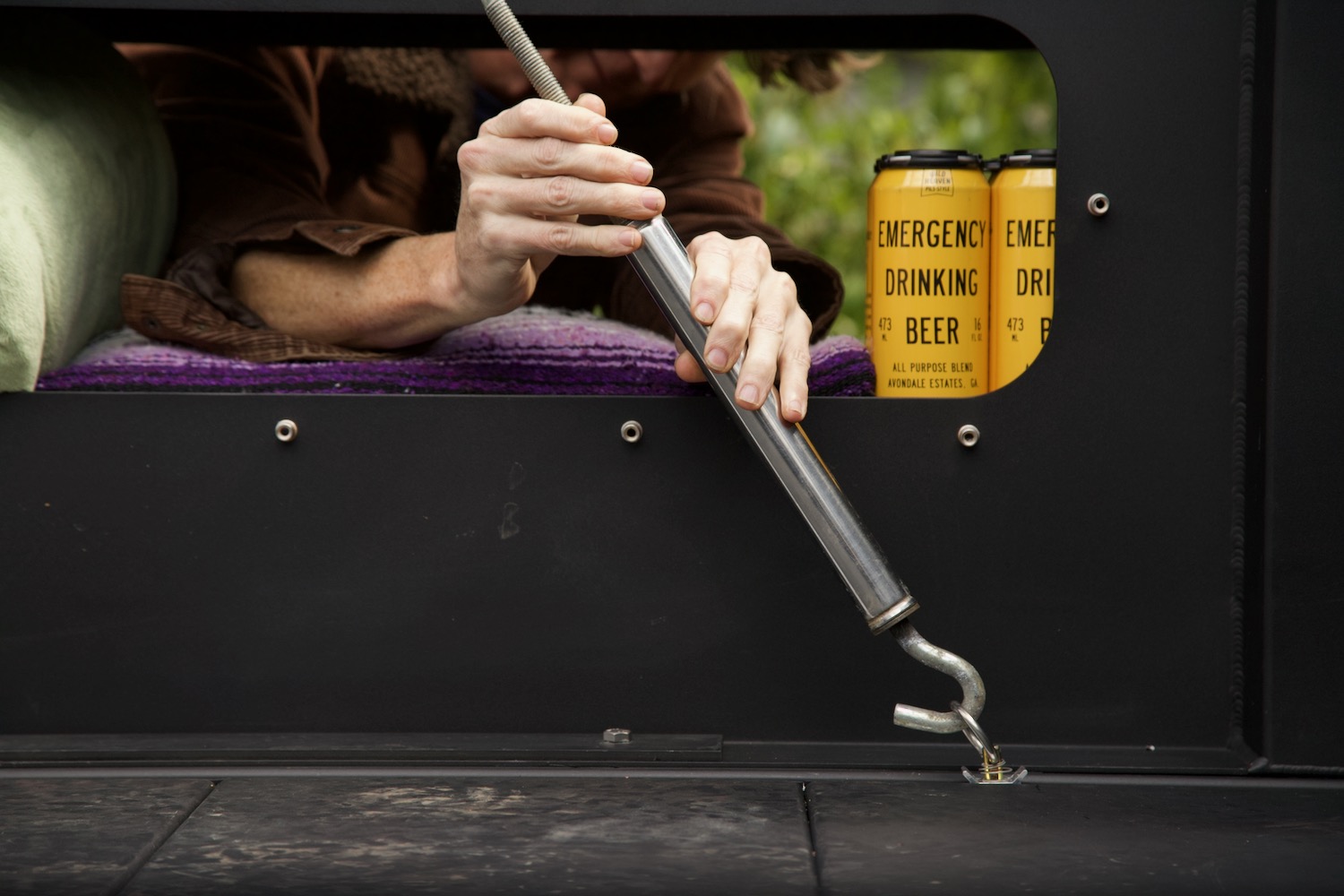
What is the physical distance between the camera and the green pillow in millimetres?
916

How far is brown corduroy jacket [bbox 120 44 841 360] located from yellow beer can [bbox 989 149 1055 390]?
0.64 feet

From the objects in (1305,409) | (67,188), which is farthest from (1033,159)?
(67,188)

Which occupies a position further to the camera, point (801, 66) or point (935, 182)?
point (801, 66)

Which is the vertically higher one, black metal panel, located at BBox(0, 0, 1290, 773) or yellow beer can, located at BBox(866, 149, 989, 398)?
yellow beer can, located at BBox(866, 149, 989, 398)

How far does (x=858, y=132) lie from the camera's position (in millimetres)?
4039

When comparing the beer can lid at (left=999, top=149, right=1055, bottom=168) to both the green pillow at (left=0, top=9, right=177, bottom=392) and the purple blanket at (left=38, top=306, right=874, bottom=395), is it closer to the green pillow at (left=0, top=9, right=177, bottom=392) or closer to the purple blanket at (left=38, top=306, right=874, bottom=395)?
the purple blanket at (left=38, top=306, right=874, bottom=395)

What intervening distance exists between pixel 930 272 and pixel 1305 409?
278mm

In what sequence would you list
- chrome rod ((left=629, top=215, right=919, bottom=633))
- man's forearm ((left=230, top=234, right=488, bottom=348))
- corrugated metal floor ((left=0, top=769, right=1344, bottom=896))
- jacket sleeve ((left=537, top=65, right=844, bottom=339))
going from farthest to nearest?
jacket sleeve ((left=537, top=65, right=844, bottom=339)), man's forearm ((left=230, top=234, right=488, bottom=348)), chrome rod ((left=629, top=215, right=919, bottom=633)), corrugated metal floor ((left=0, top=769, right=1344, bottom=896))

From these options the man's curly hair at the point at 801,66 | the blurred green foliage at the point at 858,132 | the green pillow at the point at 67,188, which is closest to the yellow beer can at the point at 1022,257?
the man's curly hair at the point at 801,66

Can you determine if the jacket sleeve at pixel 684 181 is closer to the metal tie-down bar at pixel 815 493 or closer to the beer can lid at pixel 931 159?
the beer can lid at pixel 931 159

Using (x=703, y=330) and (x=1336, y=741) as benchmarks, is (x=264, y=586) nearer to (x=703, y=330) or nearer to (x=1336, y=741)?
(x=703, y=330)

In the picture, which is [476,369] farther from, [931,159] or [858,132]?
[858,132]

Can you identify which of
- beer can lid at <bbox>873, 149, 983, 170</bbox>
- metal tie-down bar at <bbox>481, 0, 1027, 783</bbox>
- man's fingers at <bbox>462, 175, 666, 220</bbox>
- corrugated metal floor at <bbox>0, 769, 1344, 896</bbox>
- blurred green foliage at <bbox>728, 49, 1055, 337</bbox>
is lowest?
corrugated metal floor at <bbox>0, 769, 1344, 896</bbox>

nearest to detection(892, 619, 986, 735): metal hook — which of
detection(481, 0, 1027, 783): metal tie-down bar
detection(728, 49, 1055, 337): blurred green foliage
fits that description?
detection(481, 0, 1027, 783): metal tie-down bar
